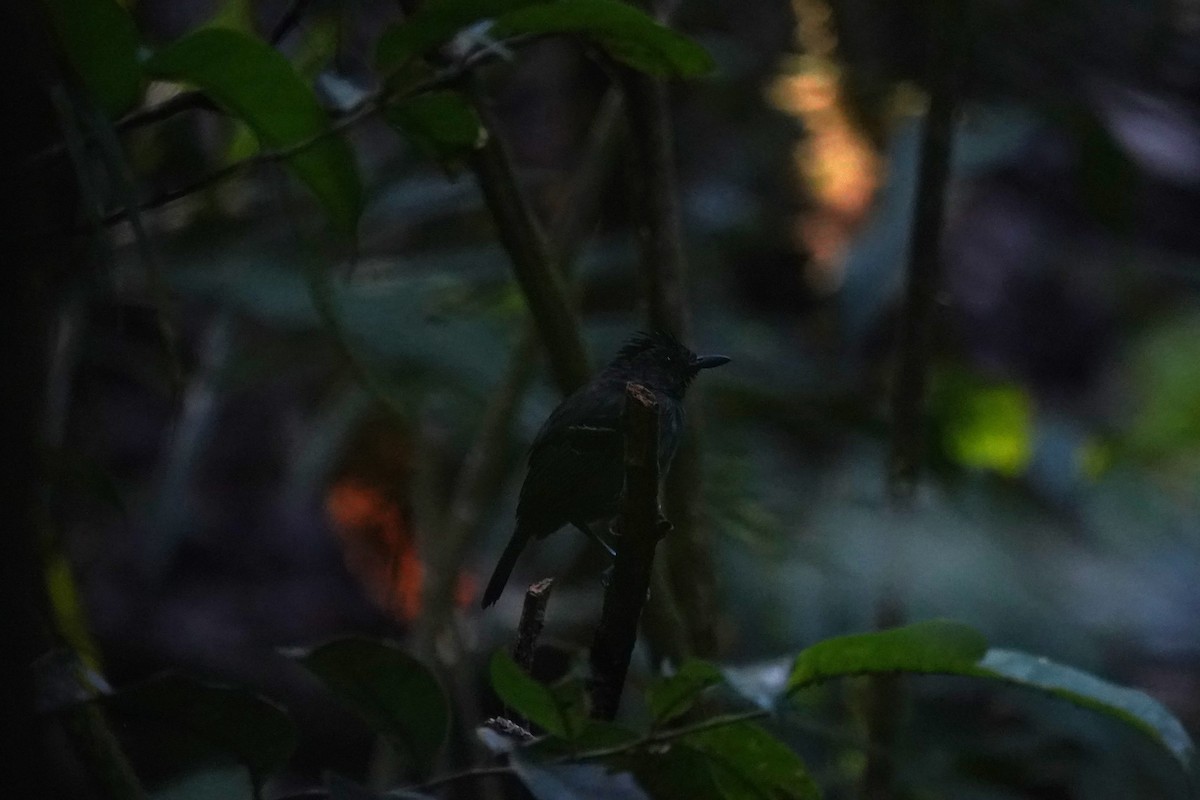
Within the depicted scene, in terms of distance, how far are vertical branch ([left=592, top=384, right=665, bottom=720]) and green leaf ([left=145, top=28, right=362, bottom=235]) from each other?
382 millimetres

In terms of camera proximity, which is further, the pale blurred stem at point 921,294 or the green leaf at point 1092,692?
the pale blurred stem at point 921,294

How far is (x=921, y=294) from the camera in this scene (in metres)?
1.86

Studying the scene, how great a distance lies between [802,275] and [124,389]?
254 centimetres

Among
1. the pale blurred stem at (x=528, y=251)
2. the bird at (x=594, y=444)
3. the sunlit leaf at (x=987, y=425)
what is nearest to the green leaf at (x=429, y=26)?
the pale blurred stem at (x=528, y=251)

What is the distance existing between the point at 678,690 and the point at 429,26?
616 millimetres

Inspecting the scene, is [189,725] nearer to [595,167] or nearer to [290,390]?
[595,167]

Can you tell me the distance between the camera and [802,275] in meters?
4.84

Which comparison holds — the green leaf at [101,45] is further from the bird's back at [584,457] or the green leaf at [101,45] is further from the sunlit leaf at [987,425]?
the sunlit leaf at [987,425]

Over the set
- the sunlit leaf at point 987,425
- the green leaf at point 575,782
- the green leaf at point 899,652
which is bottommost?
the sunlit leaf at point 987,425

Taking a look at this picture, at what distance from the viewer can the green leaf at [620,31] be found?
1.17 meters

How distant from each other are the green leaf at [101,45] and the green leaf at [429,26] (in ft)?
0.72

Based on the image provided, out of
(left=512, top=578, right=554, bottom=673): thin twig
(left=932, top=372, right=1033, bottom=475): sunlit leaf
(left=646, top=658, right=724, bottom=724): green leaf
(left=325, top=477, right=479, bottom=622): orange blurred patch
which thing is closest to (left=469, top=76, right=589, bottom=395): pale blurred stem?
(left=512, top=578, right=554, bottom=673): thin twig

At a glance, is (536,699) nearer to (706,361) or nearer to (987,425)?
(706,361)

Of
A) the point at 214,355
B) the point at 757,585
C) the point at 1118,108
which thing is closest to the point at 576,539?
the point at 757,585
